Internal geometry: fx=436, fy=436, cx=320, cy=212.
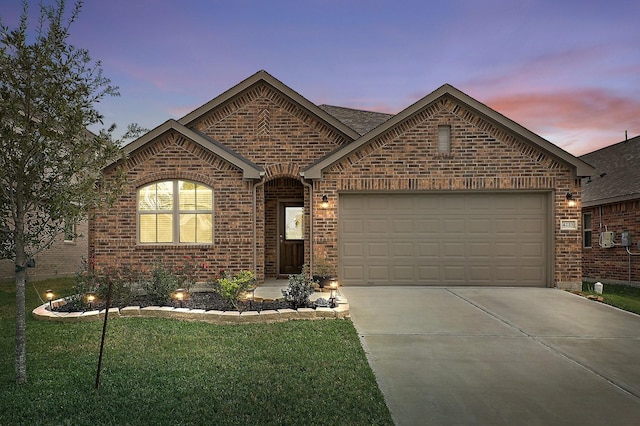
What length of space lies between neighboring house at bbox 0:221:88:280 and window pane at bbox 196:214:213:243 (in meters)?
6.05

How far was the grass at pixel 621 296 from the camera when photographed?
32.0 ft

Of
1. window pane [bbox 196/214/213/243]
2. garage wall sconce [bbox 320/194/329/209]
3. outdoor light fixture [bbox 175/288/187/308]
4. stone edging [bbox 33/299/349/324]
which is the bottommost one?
stone edging [bbox 33/299/349/324]

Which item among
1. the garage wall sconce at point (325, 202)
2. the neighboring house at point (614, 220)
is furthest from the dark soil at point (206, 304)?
the neighboring house at point (614, 220)

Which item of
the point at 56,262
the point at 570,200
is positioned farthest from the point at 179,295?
the point at 56,262

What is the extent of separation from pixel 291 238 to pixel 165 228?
4104 mm

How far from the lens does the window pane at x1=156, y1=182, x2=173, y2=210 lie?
1173 cm

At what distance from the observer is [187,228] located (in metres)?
11.7

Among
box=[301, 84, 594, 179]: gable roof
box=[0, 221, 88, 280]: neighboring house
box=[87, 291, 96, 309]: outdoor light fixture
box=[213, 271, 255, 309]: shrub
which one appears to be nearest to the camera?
box=[87, 291, 96, 309]: outdoor light fixture

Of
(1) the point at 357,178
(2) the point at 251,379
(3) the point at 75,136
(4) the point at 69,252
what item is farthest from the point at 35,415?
(4) the point at 69,252

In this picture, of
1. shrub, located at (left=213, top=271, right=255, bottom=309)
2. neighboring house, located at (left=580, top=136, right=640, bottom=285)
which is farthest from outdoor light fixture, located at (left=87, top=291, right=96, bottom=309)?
neighboring house, located at (left=580, top=136, right=640, bottom=285)

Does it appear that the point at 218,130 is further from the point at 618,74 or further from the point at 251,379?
the point at 618,74

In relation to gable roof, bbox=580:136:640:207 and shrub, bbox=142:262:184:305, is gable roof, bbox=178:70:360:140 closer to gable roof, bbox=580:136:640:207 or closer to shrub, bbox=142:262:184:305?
shrub, bbox=142:262:184:305

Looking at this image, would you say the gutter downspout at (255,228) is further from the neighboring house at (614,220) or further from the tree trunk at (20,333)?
the neighboring house at (614,220)

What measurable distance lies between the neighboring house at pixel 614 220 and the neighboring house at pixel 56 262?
1881 centimetres
